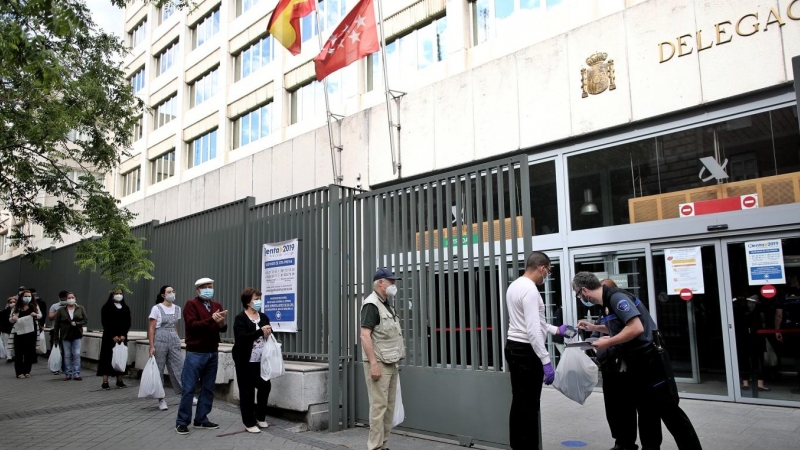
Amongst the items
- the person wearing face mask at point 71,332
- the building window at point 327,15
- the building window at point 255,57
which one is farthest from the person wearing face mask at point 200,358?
the building window at point 255,57

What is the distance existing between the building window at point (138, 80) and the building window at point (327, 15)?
1673 centimetres

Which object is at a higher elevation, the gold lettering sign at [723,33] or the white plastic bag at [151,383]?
the gold lettering sign at [723,33]

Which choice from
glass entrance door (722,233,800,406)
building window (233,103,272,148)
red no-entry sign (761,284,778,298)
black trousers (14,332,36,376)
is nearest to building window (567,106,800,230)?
glass entrance door (722,233,800,406)

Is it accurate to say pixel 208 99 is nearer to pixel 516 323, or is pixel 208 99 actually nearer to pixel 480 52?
pixel 480 52

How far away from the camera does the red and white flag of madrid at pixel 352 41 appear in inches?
441

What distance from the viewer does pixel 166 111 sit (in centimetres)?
2884

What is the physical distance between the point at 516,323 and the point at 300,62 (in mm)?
15810

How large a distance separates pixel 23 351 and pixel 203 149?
14.1 metres

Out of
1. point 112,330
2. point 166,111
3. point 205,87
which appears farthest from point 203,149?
point 112,330

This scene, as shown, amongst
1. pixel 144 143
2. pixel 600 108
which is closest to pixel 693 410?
pixel 600 108

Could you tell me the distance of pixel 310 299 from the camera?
7.62 metres

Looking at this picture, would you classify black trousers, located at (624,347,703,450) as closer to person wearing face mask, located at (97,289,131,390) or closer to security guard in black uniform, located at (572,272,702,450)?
security guard in black uniform, located at (572,272,702,450)

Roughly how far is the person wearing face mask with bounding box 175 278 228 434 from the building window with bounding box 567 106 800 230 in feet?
20.7

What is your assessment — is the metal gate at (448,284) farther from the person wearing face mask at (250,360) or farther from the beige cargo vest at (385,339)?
the person wearing face mask at (250,360)
